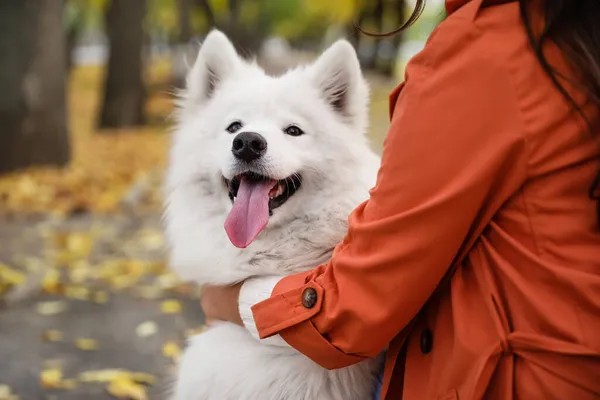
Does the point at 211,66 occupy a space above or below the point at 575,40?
above

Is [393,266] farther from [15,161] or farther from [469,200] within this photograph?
[15,161]

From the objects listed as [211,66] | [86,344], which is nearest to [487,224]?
[211,66]

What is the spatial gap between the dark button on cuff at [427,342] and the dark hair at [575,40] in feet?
1.81

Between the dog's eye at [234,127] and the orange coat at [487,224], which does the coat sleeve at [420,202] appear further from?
the dog's eye at [234,127]

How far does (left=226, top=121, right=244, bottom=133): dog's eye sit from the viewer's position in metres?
2.53

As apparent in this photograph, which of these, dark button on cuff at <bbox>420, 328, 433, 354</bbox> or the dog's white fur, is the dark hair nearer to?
dark button on cuff at <bbox>420, 328, 433, 354</bbox>

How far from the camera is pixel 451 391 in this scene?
161 cm

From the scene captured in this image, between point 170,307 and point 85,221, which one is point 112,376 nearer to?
point 170,307

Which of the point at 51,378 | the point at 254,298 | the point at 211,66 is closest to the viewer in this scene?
the point at 254,298

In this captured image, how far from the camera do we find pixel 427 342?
1.75 metres

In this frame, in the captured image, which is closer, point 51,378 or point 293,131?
point 293,131

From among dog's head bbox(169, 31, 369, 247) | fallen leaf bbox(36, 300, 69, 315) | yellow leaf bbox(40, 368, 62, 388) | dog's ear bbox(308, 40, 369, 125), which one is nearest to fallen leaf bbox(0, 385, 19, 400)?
yellow leaf bbox(40, 368, 62, 388)

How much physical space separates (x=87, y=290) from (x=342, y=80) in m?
3.21

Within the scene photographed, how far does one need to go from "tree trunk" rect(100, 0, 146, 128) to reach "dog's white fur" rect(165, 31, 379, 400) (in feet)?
34.5
